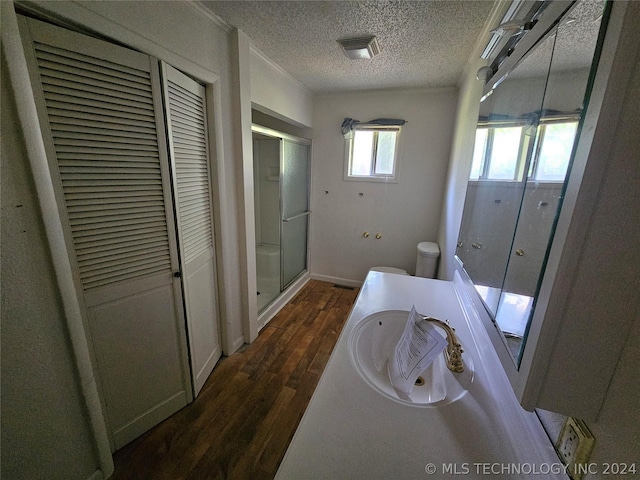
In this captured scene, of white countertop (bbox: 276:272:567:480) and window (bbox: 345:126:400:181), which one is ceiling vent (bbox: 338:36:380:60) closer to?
window (bbox: 345:126:400:181)

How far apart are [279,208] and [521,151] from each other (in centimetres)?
229

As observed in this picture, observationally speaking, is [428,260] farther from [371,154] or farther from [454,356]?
[454,356]

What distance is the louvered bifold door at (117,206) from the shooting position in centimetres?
95

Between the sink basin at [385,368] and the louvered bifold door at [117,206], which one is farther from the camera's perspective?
the louvered bifold door at [117,206]

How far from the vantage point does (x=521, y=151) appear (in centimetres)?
80

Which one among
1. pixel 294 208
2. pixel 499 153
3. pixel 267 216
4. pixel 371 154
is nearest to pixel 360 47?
pixel 499 153

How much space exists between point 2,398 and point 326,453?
1.12 metres

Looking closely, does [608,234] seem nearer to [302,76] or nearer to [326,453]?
[326,453]

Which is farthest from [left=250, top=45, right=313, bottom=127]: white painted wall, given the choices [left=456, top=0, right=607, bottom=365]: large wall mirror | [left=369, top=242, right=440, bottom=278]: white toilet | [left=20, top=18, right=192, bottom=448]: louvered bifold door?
[left=369, top=242, right=440, bottom=278]: white toilet

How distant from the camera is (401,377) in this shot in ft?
2.97

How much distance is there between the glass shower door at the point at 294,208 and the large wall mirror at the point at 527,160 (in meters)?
1.96

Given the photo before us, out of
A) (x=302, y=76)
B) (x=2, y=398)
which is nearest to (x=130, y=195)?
(x=2, y=398)

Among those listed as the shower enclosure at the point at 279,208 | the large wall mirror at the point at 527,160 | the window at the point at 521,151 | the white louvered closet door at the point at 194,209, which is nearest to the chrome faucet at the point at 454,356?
the large wall mirror at the point at 527,160

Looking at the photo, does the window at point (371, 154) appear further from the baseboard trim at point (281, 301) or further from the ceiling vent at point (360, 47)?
the baseboard trim at point (281, 301)
